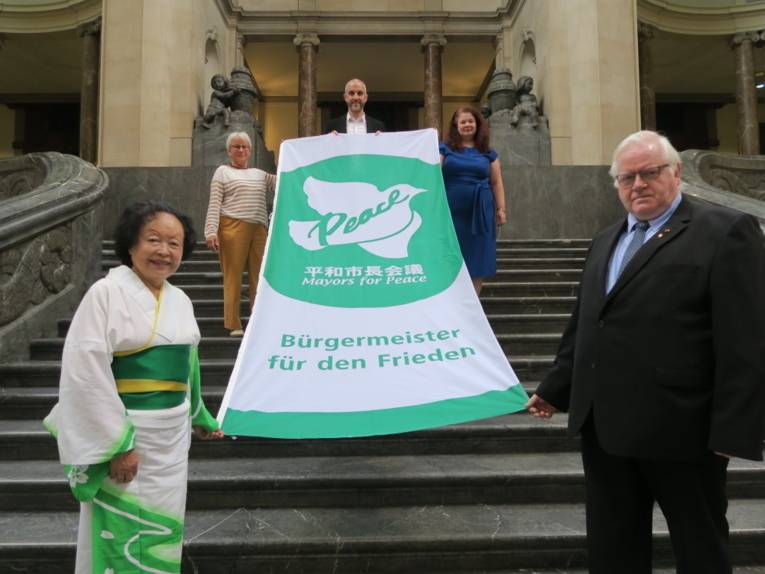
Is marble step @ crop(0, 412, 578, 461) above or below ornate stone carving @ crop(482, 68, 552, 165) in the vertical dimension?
below

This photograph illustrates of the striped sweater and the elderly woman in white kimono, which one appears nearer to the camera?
the elderly woman in white kimono

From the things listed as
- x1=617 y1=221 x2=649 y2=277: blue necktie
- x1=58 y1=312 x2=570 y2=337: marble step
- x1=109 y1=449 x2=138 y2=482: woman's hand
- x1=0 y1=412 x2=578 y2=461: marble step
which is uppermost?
x1=617 y1=221 x2=649 y2=277: blue necktie

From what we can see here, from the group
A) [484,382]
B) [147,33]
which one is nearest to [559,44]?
[147,33]

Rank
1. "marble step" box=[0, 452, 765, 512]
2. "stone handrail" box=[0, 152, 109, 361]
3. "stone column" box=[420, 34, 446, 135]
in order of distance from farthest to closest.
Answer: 1. "stone column" box=[420, 34, 446, 135]
2. "stone handrail" box=[0, 152, 109, 361]
3. "marble step" box=[0, 452, 765, 512]

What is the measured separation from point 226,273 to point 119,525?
3120 mm

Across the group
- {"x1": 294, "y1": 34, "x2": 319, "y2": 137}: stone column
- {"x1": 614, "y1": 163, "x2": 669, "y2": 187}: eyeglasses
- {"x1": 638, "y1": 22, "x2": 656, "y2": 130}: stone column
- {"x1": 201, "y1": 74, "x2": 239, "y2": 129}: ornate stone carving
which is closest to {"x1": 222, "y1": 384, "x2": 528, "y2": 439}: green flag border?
{"x1": 614, "y1": 163, "x2": 669, "y2": 187}: eyeglasses

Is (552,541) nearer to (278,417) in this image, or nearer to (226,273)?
(278,417)

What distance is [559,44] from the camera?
12125 millimetres

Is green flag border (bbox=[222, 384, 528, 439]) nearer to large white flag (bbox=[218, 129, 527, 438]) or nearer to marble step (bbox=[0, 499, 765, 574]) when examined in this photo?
large white flag (bbox=[218, 129, 527, 438])

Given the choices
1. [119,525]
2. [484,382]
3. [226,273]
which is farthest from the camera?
[226,273]

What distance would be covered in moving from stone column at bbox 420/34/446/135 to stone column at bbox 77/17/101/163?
806 centimetres

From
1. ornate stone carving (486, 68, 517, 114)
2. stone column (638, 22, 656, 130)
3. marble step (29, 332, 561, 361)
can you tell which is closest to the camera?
marble step (29, 332, 561, 361)

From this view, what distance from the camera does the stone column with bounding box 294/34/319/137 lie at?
637 inches

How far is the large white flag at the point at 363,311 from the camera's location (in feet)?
9.20
